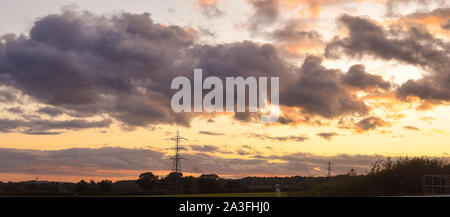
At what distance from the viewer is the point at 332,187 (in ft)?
210

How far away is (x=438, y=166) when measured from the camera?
6366 centimetres
